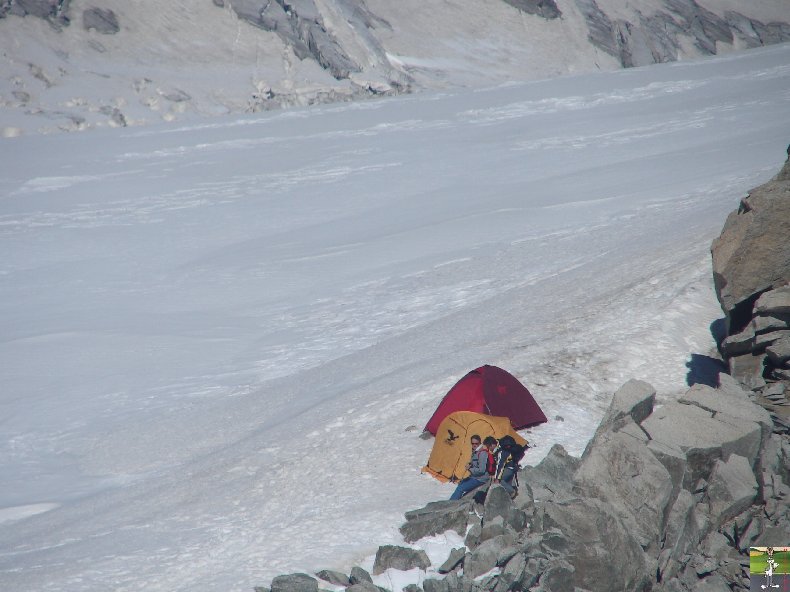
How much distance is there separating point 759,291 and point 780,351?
1188mm

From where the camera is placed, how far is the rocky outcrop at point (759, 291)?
10641mm

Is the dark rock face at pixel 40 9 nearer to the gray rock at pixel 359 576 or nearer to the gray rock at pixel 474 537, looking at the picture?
the gray rock at pixel 359 576

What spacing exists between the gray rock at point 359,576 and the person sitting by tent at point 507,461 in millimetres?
1842

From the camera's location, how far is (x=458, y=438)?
979 centimetres

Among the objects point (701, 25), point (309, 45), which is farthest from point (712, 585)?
point (701, 25)

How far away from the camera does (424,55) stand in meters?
71.2

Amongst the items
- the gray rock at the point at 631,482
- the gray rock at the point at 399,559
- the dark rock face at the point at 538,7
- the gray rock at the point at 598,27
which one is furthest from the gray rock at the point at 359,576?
the dark rock face at the point at 538,7

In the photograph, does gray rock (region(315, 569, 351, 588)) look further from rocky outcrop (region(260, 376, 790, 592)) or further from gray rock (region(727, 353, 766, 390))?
gray rock (region(727, 353, 766, 390))

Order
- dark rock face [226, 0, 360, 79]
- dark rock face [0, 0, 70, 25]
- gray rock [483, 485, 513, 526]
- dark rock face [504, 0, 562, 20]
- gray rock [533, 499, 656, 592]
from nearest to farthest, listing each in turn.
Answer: gray rock [533, 499, 656, 592] < gray rock [483, 485, 513, 526] < dark rock face [0, 0, 70, 25] < dark rock face [226, 0, 360, 79] < dark rock face [504, 0, 562, 20]

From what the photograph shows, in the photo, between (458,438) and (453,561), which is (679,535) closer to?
(453,561)

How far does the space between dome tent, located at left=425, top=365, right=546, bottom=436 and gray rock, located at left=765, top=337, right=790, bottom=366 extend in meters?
3.12

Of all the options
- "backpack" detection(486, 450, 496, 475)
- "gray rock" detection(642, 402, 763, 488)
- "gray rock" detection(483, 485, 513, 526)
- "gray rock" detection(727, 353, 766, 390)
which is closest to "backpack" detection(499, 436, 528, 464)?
"backpack" detection(486, 450, 496, 475)

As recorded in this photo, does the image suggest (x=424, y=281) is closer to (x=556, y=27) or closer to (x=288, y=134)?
(x=288, y=134)

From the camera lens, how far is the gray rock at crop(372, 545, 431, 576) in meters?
7.73
